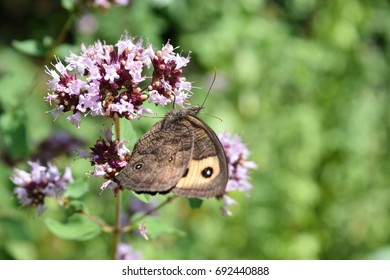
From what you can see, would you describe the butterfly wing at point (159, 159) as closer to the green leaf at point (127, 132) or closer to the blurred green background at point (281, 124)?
the green leaf at point (127, 132)

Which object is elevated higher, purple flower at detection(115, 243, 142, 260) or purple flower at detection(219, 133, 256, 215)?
purple flower at detection(219, 133, 256, 215)

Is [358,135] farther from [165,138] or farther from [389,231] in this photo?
[165,138]

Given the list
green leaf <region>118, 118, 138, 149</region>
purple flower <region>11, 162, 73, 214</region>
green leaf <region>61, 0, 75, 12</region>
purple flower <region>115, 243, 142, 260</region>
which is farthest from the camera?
green leaf <region>61, 0, 75, 12</region>

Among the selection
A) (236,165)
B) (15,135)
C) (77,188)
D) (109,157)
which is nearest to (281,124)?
(236,165)

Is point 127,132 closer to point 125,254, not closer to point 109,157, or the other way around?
point 109,157

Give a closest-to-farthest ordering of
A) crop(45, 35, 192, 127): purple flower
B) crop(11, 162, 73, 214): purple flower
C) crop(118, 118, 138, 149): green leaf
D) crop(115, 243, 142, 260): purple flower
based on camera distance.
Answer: crop(45, 35, 192, 127): purple flower
crop(118, 118, 138, 149): green leaf
crop(11, 162, 73, 214): purple flower
crop(115, 243, 142, 260): purple flower

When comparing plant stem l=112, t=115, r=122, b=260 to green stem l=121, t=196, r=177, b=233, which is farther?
green stem l=121, t=196, r=177, b=233

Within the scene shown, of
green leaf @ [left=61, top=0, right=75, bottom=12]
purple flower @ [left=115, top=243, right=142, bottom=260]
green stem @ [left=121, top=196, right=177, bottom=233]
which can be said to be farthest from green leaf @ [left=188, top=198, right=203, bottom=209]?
green leaf @ [left=61, top=0, right=75, bottom=12]

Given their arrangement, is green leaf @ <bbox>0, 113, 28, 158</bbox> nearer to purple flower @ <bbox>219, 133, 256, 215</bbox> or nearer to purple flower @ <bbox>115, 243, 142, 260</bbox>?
purple flower @ <bbox>115, 243, 142, 260</bbox>
